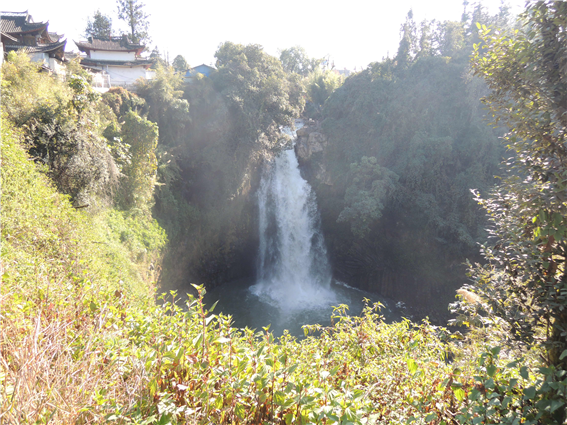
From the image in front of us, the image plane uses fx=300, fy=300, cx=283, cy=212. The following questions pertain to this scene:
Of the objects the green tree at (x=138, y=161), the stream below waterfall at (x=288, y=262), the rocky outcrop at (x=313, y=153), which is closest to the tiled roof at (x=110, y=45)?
the rocky outcrop at (x=313, y=153)

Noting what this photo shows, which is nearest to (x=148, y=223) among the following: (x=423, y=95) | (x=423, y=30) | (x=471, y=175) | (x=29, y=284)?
(x=29, y=284)

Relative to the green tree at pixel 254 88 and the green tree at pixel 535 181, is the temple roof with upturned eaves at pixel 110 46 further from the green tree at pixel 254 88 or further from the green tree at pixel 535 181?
the green tree at pixel 535 181

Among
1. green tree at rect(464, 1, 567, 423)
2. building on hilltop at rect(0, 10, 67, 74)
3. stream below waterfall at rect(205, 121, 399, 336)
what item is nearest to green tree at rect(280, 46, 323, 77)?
stream below waterfall at rect(205, 121, 399, 336)

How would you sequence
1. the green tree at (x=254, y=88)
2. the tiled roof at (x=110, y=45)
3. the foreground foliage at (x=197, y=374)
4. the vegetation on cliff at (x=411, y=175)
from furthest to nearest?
1. the tiled roof at (x=110, y=45)
2. the green tree at (x=254, y=88)
3. the vegetation on cliff at (x=411, y=175)
4. the foreground foliage at (x=197, y=374)

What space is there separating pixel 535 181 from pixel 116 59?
27.1m

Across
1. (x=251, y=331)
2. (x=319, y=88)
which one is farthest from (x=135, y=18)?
(x=251, y=331)

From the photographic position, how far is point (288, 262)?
59.7 ft

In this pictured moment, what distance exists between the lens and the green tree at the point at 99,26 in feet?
105

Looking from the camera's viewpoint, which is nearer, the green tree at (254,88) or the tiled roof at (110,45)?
the green tree at (254,88)

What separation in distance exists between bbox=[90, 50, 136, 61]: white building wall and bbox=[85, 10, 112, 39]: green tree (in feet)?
42.8

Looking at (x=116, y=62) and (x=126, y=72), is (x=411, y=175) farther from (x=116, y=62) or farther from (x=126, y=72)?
(x=116, y=62)

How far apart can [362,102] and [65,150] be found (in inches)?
749

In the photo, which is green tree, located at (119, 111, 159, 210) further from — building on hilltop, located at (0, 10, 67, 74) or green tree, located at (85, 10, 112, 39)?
green tree, located at (85, 10, 112, 39)

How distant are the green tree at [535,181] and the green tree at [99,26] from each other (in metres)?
39.9
